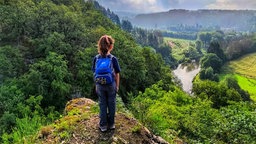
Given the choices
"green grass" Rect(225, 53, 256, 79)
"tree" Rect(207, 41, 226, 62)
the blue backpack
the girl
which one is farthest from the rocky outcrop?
"tree" Rect(207, 41, 226, 62)

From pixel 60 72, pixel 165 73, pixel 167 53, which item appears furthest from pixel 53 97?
pixel 167 53

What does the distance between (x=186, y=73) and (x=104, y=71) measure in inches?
4838

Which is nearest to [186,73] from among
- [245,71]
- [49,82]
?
[245,71]

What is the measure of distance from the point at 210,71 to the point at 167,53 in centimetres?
7322

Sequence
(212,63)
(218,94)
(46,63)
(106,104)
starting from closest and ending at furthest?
(106,104) < (46,63) < (218,94) < (212,63)

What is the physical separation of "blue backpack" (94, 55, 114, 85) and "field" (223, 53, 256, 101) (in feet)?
264

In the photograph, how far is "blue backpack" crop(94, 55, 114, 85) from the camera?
9.92 meters

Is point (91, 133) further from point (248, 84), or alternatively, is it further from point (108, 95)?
point (248, 84)

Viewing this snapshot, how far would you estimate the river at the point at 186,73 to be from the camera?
113 m

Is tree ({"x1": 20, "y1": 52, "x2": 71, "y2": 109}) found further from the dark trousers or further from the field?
the field

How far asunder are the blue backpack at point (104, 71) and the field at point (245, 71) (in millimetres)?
80583

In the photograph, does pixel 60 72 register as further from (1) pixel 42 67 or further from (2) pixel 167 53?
(2) pixel 167 53

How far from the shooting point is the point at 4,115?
27125mm

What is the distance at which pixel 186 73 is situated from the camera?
130m
